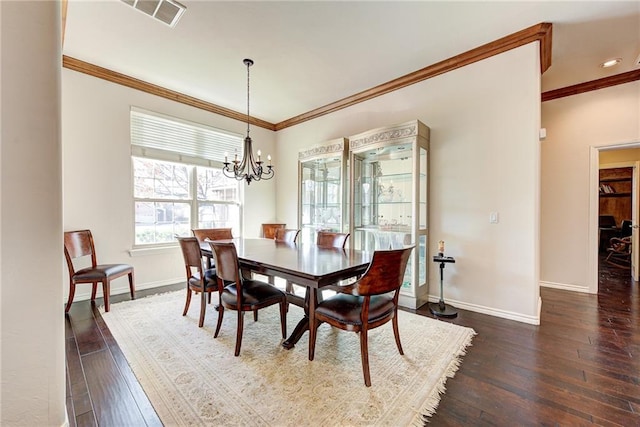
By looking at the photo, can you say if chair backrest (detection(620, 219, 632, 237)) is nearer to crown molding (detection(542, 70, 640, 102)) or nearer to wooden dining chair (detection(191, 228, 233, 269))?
crown molding (detection(542, 70, 640, 102))

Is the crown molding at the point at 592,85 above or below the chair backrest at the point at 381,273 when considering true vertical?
above

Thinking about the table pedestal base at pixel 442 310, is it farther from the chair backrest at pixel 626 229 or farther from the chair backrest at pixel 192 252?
the chair backrest at pixel 626 229

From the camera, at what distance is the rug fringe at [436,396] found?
1458mm

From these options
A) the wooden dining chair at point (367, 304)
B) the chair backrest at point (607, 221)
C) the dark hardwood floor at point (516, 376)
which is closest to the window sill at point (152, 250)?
the dark hardwood floor at point (516, 376)

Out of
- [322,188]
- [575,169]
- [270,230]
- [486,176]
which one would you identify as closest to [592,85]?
[575,169]

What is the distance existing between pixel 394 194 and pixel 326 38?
204 cm

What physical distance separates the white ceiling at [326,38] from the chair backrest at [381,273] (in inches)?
85.0

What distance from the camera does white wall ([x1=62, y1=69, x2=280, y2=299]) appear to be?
3.26m

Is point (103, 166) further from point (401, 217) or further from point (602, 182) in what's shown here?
point (602, 182)

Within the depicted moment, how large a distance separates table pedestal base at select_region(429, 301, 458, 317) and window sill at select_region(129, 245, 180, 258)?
149 inches

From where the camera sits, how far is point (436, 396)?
5.38 feet

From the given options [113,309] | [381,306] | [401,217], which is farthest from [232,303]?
[401,217]

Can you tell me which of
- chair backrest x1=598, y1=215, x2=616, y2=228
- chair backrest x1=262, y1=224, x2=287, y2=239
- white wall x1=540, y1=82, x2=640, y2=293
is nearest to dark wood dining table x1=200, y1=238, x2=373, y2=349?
chair backrest x1=262, y1=224, x2=287, y2=239

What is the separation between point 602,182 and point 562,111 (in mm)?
5365
